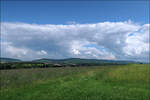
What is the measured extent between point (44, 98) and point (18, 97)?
6.97 ft

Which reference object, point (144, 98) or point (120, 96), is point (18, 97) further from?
point (144, 98)

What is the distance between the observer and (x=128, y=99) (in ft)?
27.4

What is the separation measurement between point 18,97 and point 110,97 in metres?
6.89

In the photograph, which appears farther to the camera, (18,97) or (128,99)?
(18,97)

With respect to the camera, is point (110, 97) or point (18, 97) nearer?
point (110, 97)

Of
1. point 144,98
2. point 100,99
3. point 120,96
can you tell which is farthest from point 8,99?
point 144,98

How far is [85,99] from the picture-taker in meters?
8.35

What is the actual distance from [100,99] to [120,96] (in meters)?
1.68

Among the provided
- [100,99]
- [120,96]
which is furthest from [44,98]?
[120,96]

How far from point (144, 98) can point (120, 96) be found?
5.18ft

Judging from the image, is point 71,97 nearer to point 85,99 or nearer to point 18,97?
point 85,99

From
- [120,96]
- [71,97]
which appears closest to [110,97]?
[120,96]

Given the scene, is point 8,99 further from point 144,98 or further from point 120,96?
point 144,98

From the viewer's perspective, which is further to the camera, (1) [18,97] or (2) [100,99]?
(1) [18,97]
